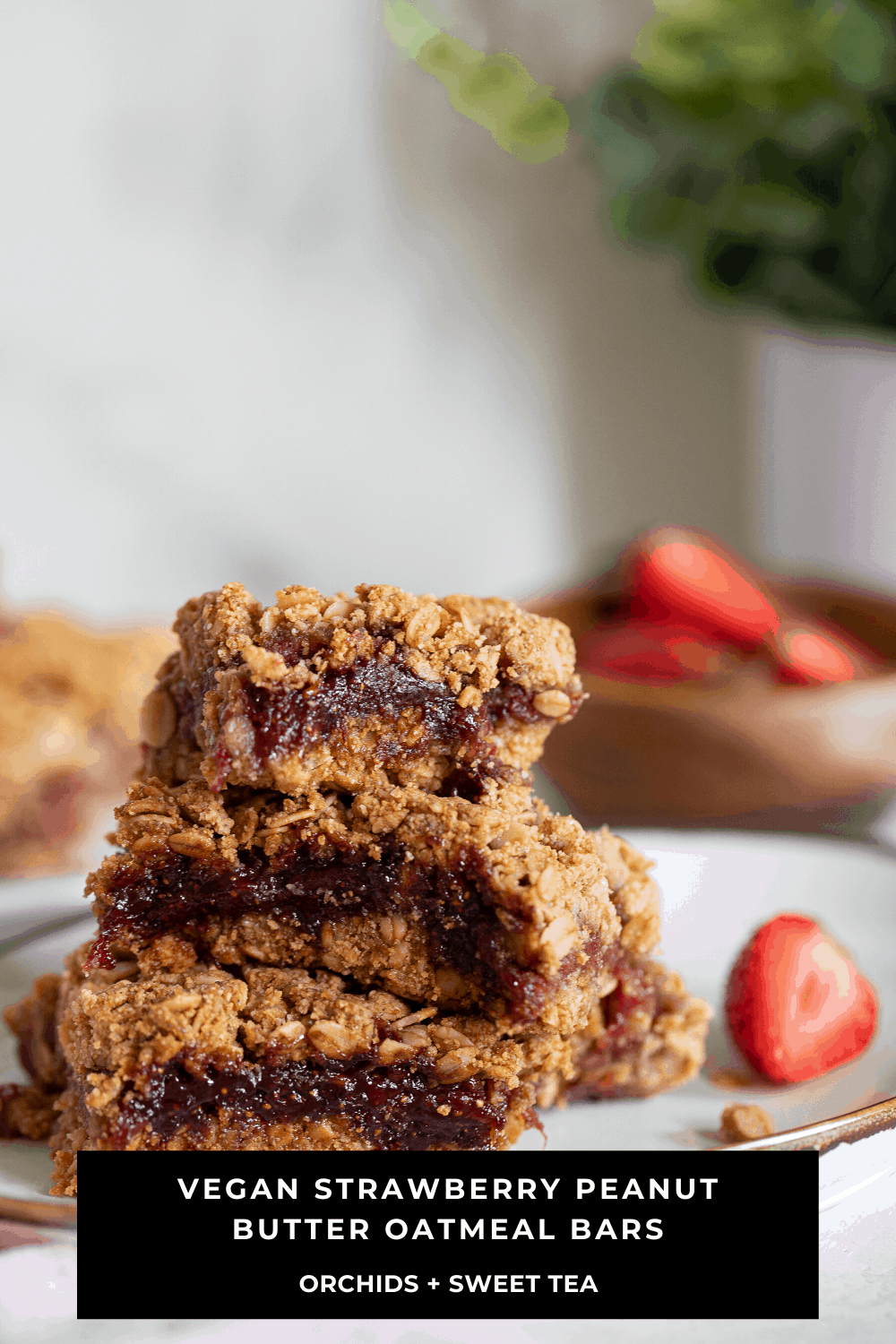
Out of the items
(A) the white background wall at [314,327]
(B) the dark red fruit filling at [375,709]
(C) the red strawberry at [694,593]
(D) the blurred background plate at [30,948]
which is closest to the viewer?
(B) the dark red fruit filling at [375,709]

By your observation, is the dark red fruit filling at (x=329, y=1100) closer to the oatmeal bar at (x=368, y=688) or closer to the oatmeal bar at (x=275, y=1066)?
the oatmeal bar at (x=275, y=1066)

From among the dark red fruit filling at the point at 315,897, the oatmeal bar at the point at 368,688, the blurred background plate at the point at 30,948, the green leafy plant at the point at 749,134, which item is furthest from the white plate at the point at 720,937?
the green leafy plant at the point at 749,134

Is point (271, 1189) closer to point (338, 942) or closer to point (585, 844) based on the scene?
point (338, 942)

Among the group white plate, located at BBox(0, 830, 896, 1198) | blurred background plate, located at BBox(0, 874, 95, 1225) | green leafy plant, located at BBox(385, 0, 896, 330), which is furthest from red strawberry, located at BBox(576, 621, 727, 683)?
green leafy plant, located at BBox(385, 0, 896, 330)

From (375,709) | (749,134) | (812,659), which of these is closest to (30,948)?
(375,709)

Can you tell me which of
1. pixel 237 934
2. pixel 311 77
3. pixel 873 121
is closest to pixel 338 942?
pixel 237 934

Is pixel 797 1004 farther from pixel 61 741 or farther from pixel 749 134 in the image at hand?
pixel 749 134
